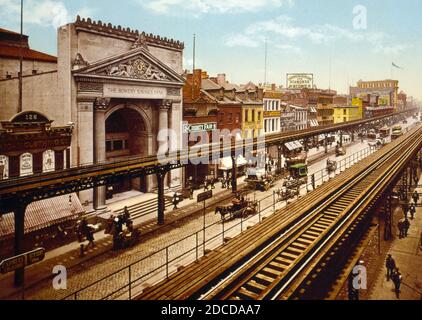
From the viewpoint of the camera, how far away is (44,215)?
18094mm

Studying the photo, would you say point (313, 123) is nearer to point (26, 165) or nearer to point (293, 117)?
point (293, 117)

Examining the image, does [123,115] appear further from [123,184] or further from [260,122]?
[260,122]

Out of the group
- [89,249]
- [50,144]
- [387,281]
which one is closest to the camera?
[387,281]

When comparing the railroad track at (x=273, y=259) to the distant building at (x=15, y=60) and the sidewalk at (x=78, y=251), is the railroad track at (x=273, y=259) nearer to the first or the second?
the sidewalk at (x=78, y=251)

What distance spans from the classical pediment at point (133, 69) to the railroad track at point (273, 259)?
1672 cm

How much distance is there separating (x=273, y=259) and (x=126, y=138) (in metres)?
21.7

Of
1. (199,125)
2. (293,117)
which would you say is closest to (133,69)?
(199,125)

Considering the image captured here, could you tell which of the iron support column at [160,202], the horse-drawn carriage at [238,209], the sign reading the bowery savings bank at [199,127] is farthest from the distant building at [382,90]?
the iron support column at [160,202]

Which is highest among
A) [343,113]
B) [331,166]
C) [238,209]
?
[343,113]

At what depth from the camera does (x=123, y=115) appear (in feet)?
100

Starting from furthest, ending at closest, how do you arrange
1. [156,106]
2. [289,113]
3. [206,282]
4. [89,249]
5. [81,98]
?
[289,113]
[156,106]
[81,98]
[89,249]
[206,282]

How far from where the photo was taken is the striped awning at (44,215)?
1646 cm

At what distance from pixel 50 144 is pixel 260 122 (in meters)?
32.2
